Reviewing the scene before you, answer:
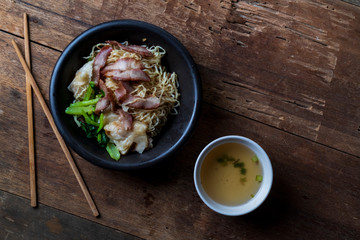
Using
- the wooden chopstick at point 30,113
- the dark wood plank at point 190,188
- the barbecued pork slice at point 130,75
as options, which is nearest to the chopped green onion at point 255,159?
the dark wood plank at point 190,188

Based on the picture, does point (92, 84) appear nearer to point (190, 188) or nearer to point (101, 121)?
point (101, 121)

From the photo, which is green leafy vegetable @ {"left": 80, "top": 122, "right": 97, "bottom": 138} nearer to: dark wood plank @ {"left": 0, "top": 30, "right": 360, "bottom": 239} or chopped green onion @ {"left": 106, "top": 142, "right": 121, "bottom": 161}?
chopped green onion @ {"left": 106, "top": 142, "right": 121, "bottom": 161}

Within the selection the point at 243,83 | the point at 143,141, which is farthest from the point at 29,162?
the point at 243,83

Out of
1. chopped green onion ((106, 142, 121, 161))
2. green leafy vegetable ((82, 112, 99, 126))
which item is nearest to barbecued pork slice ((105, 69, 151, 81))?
green leafy vegetable ((82, 112, 99, 126))

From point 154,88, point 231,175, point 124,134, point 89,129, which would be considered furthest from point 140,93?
point 231,175

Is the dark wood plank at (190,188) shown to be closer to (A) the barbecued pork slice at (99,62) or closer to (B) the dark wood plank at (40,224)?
(B) the dark wood plank at (40,224)

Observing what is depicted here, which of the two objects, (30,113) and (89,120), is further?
(30,113)
